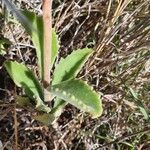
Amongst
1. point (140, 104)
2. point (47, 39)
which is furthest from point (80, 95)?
point (140, 104)

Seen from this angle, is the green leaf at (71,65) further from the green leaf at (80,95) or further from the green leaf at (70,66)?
the green leaf at (80,95)

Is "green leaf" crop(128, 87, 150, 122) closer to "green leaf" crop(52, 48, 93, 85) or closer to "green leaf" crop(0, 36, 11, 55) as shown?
"green leaf" crop(52, 48, 93, 85)

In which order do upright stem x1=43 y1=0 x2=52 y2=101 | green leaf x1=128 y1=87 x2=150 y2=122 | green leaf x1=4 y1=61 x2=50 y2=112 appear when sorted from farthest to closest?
green leaf x1=128 y1=87 x2=150 y2=122
green leaf x1=4 y1=61 x2=50 y2=112
upright stem x1=43 y1=0 x2=52 y2=101

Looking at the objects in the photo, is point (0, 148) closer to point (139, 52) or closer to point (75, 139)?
point (75, 139)

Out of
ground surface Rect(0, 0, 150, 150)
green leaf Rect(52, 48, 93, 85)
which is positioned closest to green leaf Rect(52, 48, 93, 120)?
green leaf Rect(52, 48, 93, 85)

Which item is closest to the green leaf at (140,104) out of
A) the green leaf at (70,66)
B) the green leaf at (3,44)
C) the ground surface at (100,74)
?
the ground surface at (100,74)

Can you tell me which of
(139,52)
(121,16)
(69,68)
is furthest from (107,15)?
(69,68)
